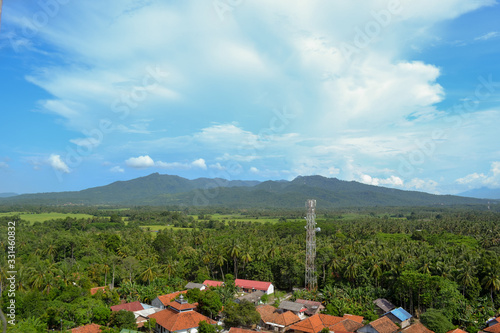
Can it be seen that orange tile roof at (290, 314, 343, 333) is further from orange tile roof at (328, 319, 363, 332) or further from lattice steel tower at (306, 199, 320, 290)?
lattice steel tower at (306, 199, 320, 290)

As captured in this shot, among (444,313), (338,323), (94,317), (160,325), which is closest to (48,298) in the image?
(94,317)

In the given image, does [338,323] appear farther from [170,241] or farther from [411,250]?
[170,241]

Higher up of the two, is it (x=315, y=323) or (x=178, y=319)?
(x=178, y=319)

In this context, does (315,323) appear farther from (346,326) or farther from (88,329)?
(88,329)

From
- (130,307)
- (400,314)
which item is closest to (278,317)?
(400,314)

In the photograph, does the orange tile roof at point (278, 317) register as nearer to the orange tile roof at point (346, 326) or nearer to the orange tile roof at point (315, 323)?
the orange tile roof at point (315, 323)

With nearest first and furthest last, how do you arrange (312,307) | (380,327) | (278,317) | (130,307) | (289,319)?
1. (380,327)
2. (289,319)
3. (278,317)
4. (130,307)
5. (312,307)
